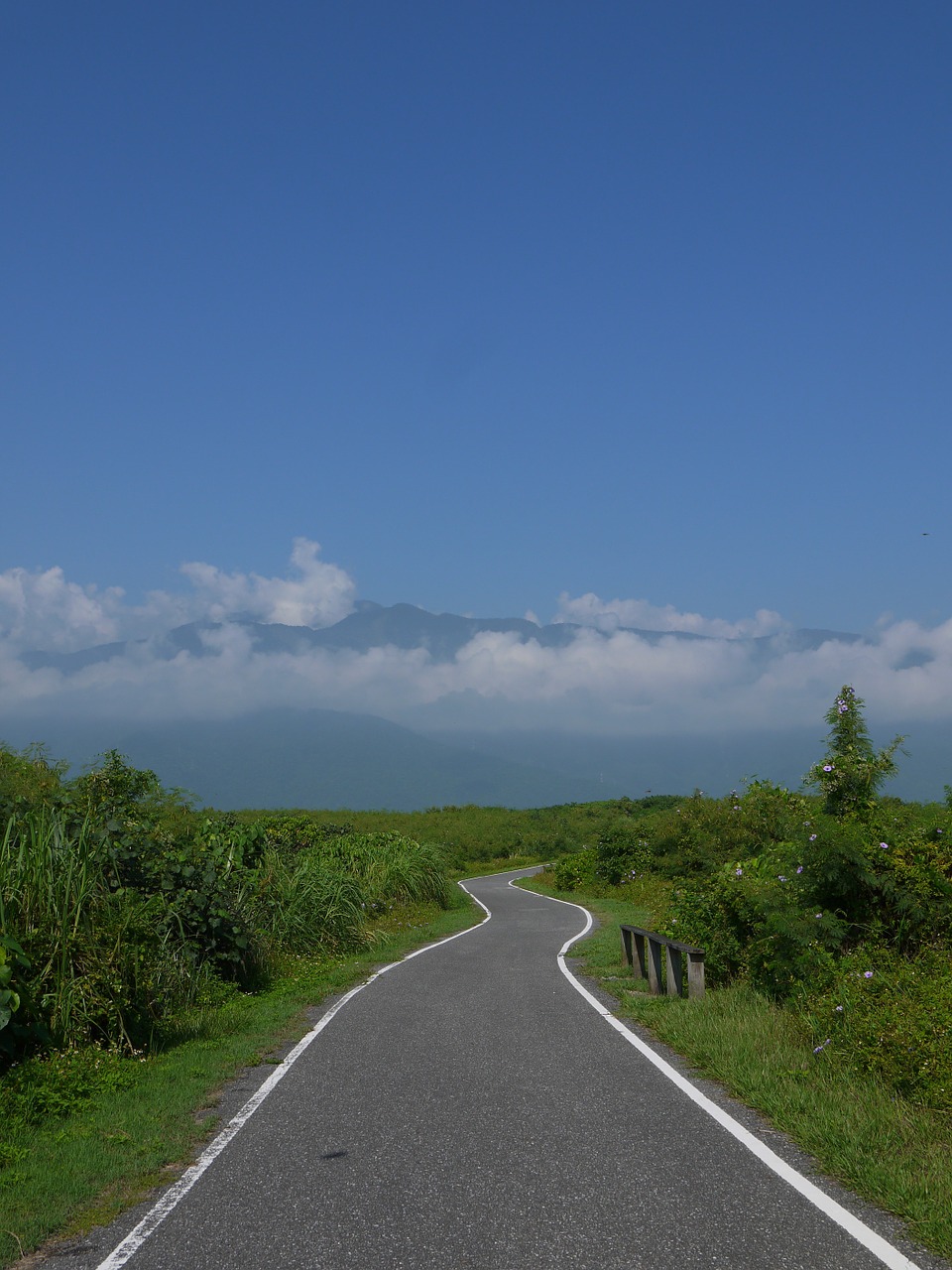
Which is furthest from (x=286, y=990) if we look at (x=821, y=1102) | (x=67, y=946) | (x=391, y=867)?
(x=391, y=867)

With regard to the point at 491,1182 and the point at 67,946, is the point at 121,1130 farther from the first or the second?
the point at 491,1182

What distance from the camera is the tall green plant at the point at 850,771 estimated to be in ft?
37.8

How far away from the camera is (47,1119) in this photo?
25.4 feet

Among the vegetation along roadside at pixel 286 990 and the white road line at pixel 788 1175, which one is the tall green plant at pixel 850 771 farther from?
the white road line at pixel 788 1175

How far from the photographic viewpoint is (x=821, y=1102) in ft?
23.6

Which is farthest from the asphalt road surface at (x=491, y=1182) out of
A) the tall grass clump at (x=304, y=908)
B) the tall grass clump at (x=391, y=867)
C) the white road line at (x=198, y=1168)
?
the tall grass clump at (x=391, y=867)

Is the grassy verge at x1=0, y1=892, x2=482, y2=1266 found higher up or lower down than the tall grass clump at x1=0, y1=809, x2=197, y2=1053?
lower down

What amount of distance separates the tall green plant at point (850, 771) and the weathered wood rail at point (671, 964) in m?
2.40

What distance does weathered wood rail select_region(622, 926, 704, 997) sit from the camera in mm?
12148

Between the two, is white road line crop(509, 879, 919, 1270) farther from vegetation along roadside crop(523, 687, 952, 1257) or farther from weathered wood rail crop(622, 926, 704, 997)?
weathered wood rail crop(622, 926, 704, 997)

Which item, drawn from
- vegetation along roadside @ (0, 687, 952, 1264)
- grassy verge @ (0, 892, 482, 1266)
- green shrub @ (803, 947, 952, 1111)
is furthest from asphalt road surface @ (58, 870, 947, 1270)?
green shrub @ (803, 947, 952, 1111)

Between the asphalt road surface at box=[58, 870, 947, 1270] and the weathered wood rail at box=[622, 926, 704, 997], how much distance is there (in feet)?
7.92

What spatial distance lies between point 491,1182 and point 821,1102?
8.97ft

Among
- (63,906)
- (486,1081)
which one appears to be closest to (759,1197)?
(486,1081)
